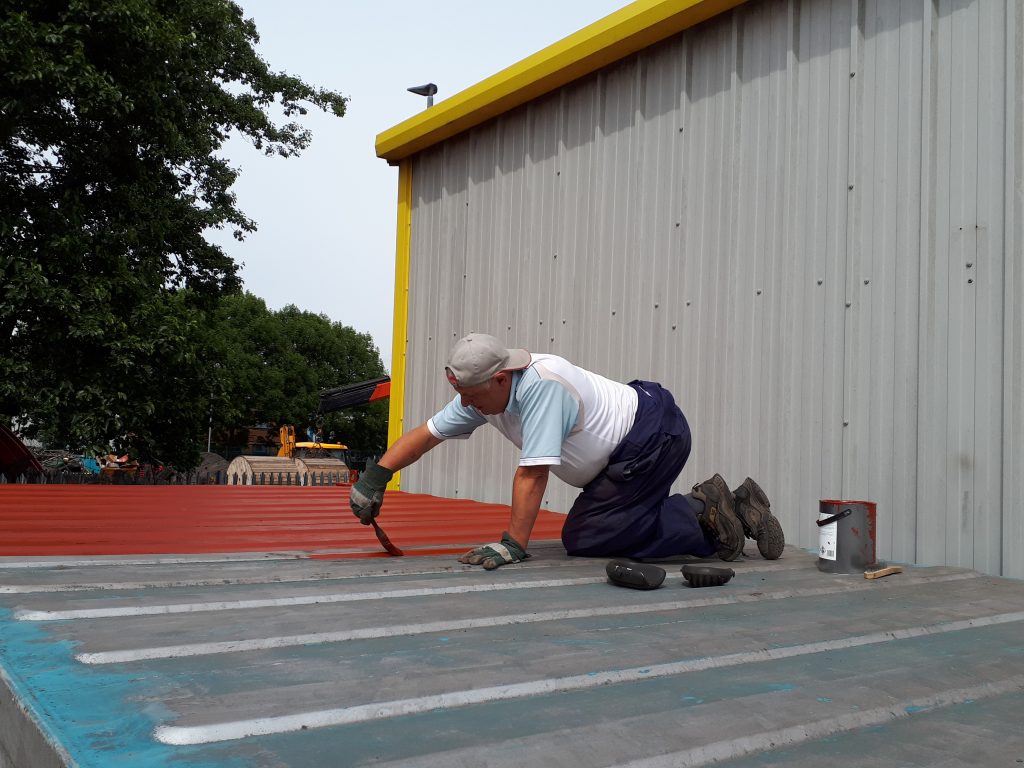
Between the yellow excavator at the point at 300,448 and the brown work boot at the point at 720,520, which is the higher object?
the brown work boot at the point at 720,520

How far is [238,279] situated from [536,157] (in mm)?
10625

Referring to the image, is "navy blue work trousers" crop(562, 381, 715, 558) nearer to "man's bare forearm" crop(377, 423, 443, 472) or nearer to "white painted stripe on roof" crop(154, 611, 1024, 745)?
"man's bare forearm" crop(377, 423, 443, 472)

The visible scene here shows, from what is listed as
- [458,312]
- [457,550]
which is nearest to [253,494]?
[458,312]

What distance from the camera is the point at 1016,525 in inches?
147

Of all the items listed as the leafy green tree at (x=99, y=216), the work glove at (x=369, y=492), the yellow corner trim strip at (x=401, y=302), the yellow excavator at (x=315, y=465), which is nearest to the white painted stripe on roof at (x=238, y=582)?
the work glove at (x=369, y=492)

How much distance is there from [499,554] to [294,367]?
149 feet

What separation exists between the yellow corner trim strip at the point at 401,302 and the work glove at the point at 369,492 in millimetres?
4656

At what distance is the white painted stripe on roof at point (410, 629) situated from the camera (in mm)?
1917

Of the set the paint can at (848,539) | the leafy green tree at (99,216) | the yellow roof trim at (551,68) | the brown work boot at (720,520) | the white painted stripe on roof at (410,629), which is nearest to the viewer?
the white painted stripe on roof at (410,629)

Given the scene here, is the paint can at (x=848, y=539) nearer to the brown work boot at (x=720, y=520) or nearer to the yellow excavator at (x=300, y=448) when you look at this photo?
the brown work boot at (x=720, y=520)

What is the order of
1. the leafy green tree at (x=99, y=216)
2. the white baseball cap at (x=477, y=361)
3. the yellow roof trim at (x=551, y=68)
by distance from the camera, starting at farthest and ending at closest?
the leafy green tree at (x=99, y=216)
the yellow roof trim at (x=551, y=68)
the white baseball cap at (x=477, y=361)

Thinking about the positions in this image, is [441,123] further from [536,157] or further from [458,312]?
[458,312]

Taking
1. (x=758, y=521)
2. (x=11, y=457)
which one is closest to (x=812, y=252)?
A: (x=758, y=521)

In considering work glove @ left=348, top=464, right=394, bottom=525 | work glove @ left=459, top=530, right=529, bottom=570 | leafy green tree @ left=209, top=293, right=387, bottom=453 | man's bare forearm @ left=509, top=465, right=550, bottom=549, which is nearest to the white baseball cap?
man's bare forearm @ left=509, top=465, right=550, bottom=549
